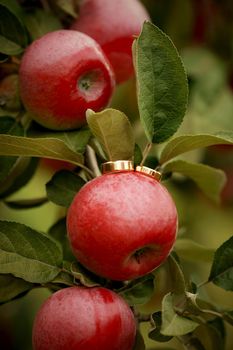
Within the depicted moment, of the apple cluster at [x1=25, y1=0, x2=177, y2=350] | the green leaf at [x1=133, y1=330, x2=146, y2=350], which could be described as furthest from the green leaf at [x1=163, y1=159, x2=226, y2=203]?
the green leaf at [x1=133, y1=330, x2=146, y2=350]

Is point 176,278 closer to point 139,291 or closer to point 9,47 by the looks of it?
point 139,291

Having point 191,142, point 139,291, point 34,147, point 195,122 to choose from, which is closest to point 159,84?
point 191,142

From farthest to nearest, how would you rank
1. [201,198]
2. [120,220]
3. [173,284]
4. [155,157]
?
[201,198]
[155,157]
[173,284]
[120,220]

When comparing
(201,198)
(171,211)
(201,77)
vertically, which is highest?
(171,211)

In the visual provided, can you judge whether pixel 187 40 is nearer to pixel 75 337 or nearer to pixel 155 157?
pixel 155 157

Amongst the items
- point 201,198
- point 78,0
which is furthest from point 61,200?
point 201,198
